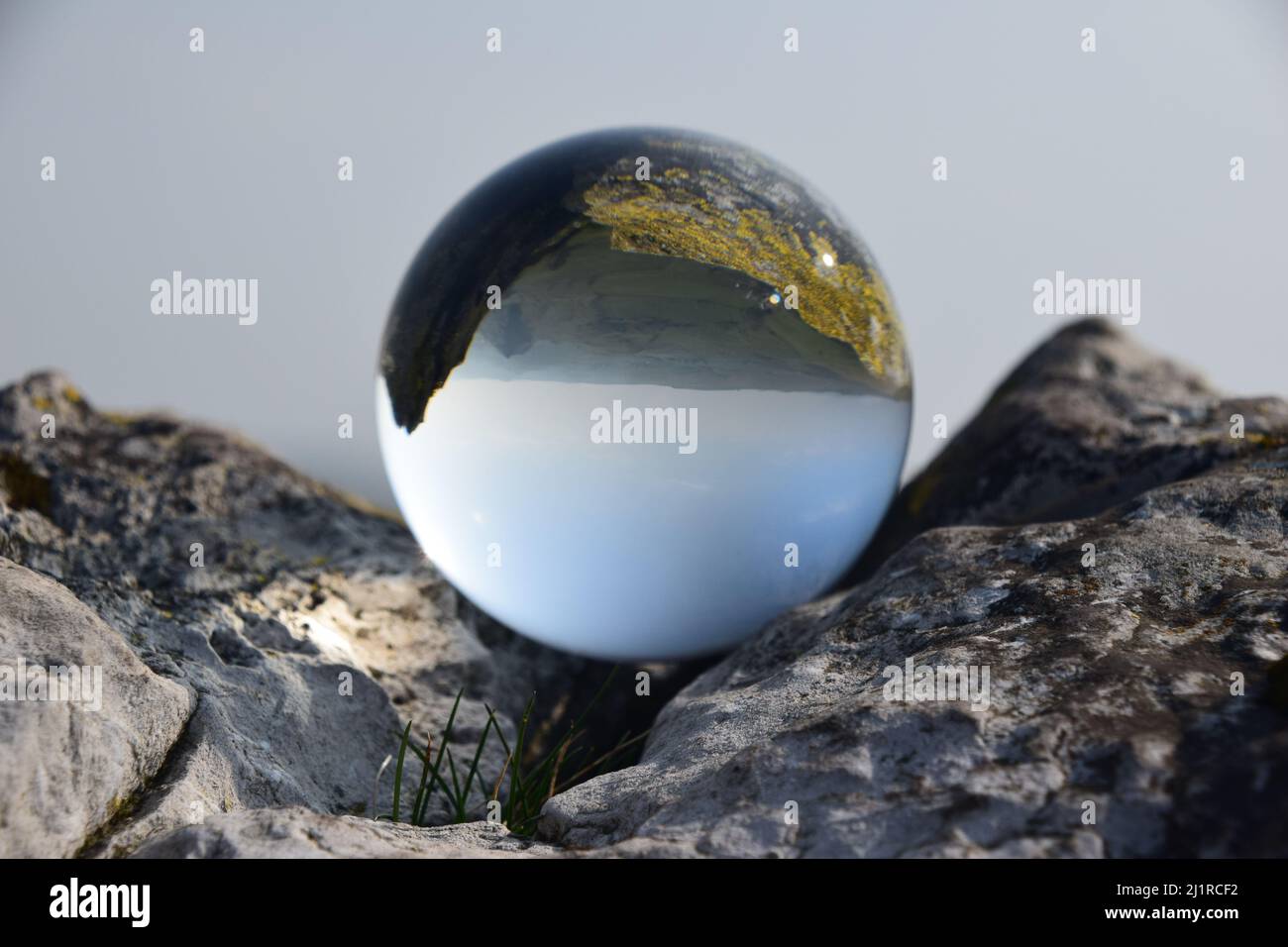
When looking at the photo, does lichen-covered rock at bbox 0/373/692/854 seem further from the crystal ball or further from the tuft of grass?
the crystal ball

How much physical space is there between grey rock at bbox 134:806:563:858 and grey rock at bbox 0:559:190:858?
26 cm

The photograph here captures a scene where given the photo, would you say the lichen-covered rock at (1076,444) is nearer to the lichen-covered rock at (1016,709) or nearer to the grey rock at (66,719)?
the lichen-covered rock at (1016,709)

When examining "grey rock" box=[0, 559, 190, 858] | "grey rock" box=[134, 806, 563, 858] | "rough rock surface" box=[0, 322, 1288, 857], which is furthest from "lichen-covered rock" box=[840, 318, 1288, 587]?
"grey rock" box=[0, 559, 190, 858]

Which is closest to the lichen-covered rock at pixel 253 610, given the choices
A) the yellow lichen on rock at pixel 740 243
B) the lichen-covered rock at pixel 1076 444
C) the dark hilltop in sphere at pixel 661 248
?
the dark hilltop in sphere at pixel 661 248

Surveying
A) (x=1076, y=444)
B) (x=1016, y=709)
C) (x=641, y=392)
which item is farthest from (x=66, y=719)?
(x=1076, y=444)

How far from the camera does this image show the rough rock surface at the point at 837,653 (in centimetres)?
204

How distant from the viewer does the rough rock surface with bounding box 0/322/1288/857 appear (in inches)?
80.3

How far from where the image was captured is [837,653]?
298 cm

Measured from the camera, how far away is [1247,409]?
442cm

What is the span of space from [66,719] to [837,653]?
83.6 inches

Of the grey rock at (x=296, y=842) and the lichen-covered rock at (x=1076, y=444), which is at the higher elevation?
the lichen-covered rock at (x=1076, y=444)

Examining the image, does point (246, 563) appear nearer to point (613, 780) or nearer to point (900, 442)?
point (613, 780)

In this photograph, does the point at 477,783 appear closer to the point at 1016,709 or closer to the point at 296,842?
the point at 296,842

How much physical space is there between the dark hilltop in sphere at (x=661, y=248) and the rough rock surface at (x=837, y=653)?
2.93 ft
